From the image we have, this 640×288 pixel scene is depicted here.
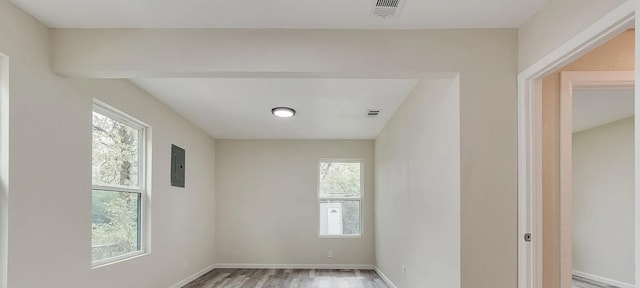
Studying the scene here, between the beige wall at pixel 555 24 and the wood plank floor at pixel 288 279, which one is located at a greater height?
the beige wall at pixel 555 24

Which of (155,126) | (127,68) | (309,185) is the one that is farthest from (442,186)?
(309,185)

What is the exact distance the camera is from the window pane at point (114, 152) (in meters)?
4.26

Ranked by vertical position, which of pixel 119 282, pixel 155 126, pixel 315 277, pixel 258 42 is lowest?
pixel 315 277

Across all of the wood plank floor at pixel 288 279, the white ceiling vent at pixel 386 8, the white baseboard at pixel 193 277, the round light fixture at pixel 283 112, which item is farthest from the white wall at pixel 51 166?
the white ceiling vent at pixel 386 8

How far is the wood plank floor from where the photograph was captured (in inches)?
260

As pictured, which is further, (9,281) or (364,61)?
(364,61)

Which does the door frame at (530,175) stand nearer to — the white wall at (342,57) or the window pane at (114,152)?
the white wall at (342,57)

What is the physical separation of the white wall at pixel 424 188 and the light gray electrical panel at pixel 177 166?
260cm

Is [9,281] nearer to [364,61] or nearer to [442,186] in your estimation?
[364,61]

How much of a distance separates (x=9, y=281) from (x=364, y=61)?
241cm

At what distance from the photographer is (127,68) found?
10.5 ft

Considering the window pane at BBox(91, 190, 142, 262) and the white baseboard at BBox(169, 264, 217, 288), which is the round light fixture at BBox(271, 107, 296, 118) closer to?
the window pane at BBox(91, 190, 142, 262)

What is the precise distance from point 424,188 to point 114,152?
9.06 ft

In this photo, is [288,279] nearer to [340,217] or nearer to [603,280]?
[340,217]
